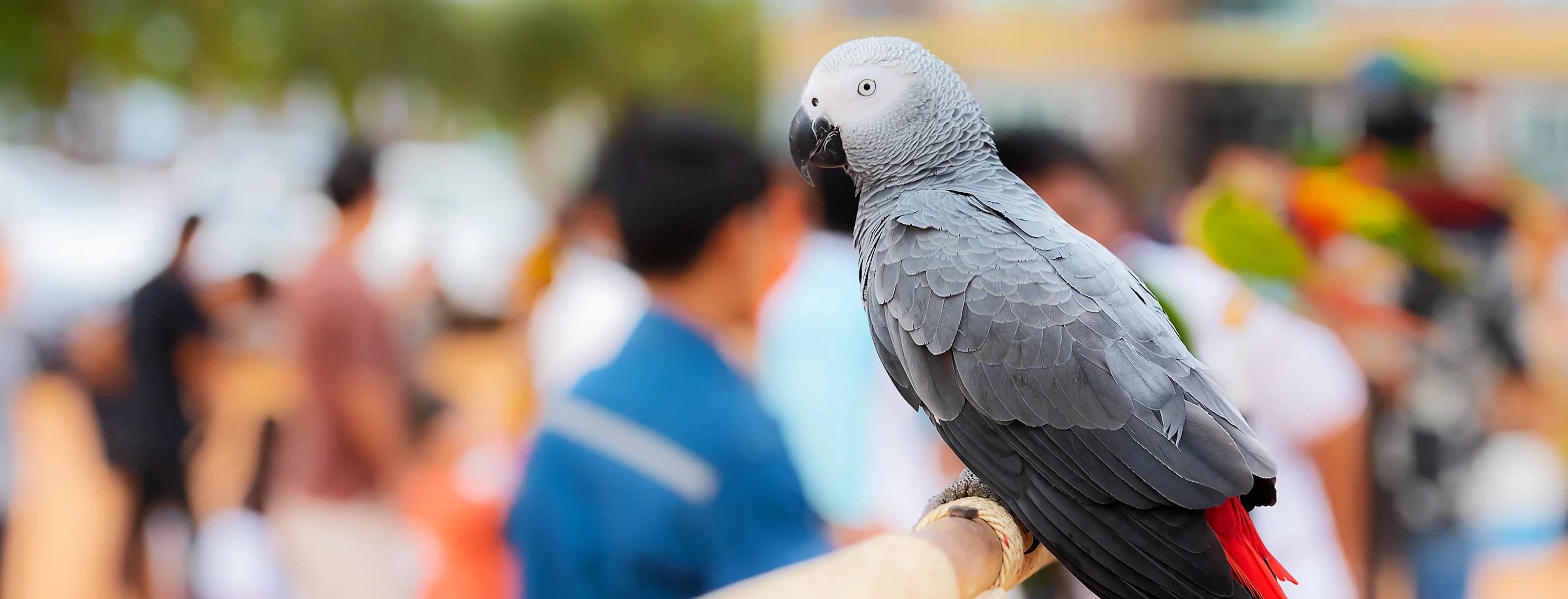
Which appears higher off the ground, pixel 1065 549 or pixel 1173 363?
pixel 1173 363

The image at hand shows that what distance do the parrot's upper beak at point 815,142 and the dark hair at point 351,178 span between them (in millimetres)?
2541

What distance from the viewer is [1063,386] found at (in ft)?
2.43

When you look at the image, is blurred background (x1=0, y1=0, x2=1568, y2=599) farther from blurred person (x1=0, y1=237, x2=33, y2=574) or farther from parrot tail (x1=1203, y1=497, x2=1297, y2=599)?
parrot tail (x1=1203, y1=497, x2=1297, y2=599)

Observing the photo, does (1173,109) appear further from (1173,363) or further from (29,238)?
(1173,363)

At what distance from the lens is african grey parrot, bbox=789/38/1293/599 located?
715 mm

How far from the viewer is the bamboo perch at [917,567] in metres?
0.68

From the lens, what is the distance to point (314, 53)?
51.9ft

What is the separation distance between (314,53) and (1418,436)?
16.0 m

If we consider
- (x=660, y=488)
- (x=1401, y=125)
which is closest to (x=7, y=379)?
(x=660, y=488)

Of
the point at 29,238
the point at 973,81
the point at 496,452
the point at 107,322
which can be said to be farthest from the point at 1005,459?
the point at 973,81

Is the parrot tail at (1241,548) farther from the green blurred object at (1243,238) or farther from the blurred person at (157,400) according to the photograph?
the blurred person at (157,400)

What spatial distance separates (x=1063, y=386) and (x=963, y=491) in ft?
0.73

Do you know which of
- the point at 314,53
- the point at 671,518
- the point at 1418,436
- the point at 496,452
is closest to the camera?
the point at 671,518

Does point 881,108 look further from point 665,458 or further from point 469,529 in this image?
point 469,529
